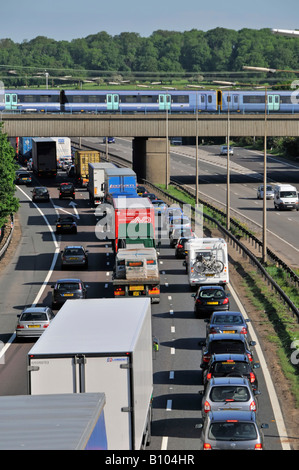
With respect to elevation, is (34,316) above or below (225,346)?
below

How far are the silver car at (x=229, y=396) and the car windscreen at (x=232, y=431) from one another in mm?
1488

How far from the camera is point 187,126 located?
10050cm

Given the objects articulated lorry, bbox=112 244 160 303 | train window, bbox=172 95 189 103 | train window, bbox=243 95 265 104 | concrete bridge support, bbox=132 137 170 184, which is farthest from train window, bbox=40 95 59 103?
articulated lorry, bbox=112 244 160 303

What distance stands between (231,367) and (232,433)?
21.2ft

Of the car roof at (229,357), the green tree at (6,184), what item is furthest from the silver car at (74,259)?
the car roof at (229,357)

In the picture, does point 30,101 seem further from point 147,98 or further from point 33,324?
point 33,324

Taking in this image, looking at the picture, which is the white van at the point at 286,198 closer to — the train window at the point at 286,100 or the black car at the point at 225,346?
the train window at the point at 286,100

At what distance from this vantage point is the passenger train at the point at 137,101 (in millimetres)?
101438

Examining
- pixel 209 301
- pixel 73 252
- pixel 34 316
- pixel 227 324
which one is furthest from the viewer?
pixel 73 252

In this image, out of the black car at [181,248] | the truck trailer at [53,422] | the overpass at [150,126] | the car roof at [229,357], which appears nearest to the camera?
the truck trailer at [53,422]

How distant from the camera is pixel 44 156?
10775cm

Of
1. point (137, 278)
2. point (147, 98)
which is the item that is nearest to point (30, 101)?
point (147, 98)

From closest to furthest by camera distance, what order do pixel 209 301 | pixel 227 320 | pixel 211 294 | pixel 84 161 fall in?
pixel 227 320, pixel 209 301, pixel 211 294, pixel 84 161
